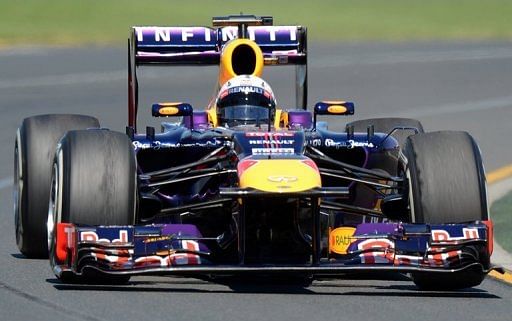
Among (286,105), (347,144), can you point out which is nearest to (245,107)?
(347,144)

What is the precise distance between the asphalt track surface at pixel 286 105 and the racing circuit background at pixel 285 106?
Answer: 0.01m

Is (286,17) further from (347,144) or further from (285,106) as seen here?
(347,144)

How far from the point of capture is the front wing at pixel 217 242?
956cm

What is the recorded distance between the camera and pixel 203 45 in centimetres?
1370

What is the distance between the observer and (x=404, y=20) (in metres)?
43.8

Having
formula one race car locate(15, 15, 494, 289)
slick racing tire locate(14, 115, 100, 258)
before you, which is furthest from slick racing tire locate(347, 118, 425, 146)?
slick racing tire locate(14, 115, 100, 258)

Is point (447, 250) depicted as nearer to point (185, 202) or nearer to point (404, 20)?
point (185, 202)

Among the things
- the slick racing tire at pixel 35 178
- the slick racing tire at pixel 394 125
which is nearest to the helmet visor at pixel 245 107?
the slick racing tire at pixel 394 125

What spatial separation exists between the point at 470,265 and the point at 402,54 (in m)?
24.2

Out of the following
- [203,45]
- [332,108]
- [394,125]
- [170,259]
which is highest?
[203,45]

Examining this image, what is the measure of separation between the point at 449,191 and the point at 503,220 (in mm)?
4151

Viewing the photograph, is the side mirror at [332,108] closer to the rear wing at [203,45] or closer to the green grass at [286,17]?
the rear wing at [203,45]

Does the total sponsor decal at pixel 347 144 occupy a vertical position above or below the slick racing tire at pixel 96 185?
above

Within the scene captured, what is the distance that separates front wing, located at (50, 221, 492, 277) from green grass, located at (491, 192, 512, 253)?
2.50m
